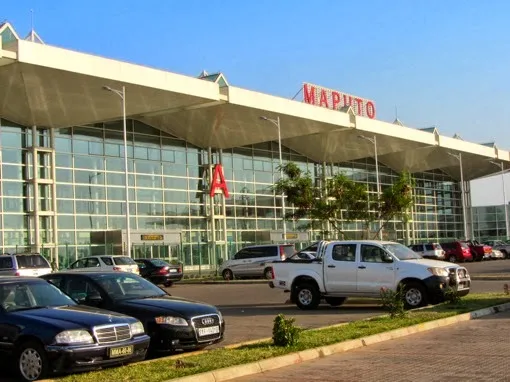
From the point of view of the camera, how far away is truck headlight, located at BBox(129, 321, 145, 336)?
9.65 m

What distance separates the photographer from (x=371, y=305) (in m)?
19.3

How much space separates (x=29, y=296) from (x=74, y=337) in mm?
1619

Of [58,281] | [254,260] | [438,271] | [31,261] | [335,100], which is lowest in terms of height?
[438,271]

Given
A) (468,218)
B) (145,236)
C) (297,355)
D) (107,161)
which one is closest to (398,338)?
(297,355)

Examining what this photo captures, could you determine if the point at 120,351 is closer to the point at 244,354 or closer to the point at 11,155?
the point at 244,354

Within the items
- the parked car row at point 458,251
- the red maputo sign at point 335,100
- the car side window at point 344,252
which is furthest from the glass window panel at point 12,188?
the car side window at point 344,252

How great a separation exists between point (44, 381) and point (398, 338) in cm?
654

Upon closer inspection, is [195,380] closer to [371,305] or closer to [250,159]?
[371,305]

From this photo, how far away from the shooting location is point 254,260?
37.0 meters

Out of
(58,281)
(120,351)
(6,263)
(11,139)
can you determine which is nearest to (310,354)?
(120,351)

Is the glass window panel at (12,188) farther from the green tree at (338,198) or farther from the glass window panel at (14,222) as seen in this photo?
the green tree at (338,198)

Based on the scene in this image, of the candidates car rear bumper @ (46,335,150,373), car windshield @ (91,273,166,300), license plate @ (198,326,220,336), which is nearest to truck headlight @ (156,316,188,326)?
license plate @ (198,326,220,336)

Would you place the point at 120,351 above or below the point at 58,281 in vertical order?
below

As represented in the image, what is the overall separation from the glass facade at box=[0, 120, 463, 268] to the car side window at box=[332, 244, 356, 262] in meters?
24.7
